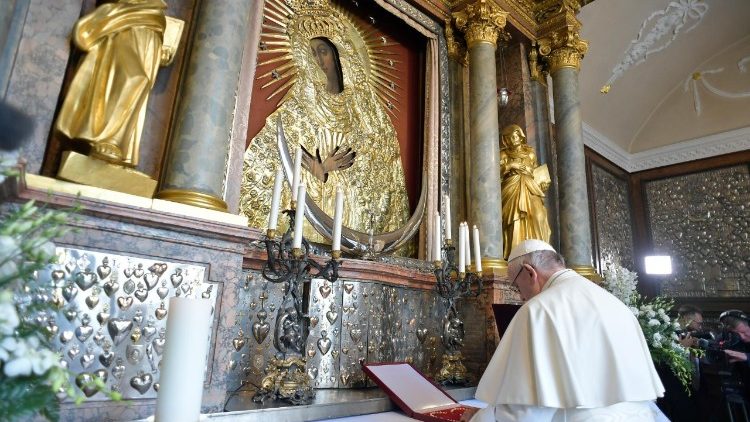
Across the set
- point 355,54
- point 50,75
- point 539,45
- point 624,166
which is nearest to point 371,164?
point 355,54

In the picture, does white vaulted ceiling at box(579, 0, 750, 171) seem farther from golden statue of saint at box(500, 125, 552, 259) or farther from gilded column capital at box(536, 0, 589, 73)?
golden statue of saint at box(500, 125, 552, 259)

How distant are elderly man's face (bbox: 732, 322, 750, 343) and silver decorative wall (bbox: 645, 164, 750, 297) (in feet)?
13.7

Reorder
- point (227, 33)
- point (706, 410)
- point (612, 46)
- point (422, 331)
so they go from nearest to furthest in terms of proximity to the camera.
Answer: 1. point (227, 33)
2. point (422, 331)
3. point (706, 410)
4. point (612, 46)

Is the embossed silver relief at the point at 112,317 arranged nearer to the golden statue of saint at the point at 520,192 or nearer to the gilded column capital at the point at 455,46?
the golden statue of saint at the point at 520,192

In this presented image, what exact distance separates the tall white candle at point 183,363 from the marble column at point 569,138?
14.5 feet

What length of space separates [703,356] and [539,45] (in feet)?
12.6

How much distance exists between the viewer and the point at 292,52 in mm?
3936

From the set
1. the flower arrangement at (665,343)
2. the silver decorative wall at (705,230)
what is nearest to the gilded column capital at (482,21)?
the flower arrangement at (665,343)

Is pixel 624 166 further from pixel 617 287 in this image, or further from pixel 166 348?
pixel 166 348

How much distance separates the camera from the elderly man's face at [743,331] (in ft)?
14.4

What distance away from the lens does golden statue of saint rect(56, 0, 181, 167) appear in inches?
82.4

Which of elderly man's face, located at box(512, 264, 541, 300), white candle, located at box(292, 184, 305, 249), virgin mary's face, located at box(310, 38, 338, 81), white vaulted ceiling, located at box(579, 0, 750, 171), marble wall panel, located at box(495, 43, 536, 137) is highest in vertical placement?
white vaulted ceiling, located at box(579, 0, 750, 171)

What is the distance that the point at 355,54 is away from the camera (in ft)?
14.5

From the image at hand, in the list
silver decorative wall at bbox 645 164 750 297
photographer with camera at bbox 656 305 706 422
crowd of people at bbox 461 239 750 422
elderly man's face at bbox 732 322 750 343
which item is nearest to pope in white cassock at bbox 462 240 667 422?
crowd of people at bbox 461 239 750 422
